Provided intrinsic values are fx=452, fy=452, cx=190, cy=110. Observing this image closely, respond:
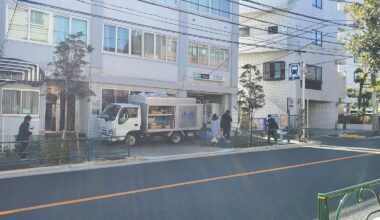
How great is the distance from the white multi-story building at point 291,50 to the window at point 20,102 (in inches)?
758

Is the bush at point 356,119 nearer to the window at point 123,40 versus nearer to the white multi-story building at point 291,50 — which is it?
the white multi-story building at point 291,50

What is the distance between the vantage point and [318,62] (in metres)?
40.1

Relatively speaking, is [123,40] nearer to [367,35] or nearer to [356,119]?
[367,35]

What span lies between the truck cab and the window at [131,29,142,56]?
4.48 m

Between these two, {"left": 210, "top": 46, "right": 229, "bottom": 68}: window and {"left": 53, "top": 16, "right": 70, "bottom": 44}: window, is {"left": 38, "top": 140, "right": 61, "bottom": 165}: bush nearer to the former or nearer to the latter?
{"left": 53, "top": 16, "right": 70, "bottom": 44}: window

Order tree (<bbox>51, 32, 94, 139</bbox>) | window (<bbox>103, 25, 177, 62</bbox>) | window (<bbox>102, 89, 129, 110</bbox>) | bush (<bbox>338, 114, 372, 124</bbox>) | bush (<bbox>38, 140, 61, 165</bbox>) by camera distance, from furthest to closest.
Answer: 1. bush (<bbox>338, 114, 372, 124</bbox>)
2. window (<bbox>103, 25, 177, 62</bbox>)
3. window (<bbox>102, 89, 129, 110</bbox>)
4. tree (<bbox>51, 32, 94, 139</bbox>)
5. bush (<bbox>38, 140, 61, 165</bbox>)

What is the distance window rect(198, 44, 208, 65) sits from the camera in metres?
29.3

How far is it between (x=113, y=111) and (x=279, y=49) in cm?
1902

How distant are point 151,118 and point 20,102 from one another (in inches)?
246

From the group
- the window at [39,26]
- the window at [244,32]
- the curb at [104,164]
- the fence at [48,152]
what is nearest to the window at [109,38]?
the window at [39,26]

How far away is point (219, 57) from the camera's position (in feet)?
101

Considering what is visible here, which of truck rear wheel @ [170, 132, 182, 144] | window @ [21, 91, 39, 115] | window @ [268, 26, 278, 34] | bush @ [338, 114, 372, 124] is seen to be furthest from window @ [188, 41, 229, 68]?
bush @ [338, 114, 372, 124]

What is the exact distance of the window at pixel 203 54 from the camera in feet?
96.1

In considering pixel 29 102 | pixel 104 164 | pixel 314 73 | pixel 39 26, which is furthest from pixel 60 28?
pixel 314 73
